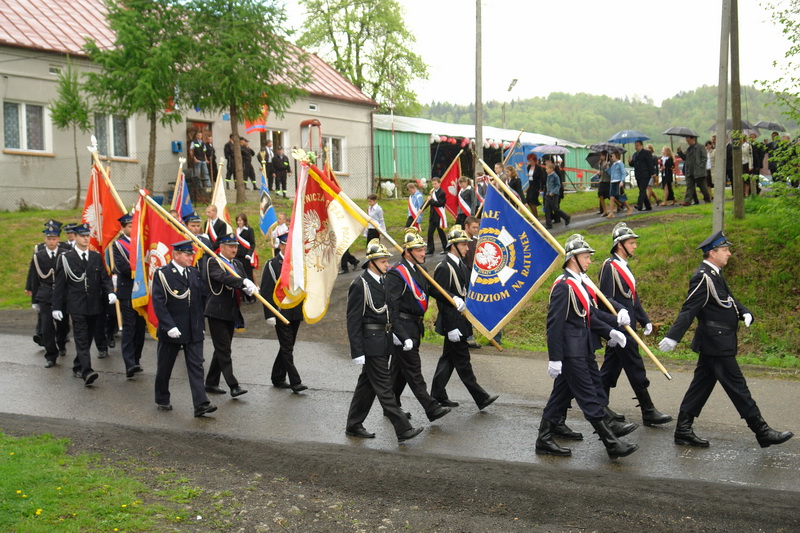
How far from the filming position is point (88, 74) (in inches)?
997

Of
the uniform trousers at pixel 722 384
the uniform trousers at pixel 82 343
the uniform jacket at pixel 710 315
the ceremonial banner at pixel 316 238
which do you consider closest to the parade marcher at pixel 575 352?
the uniform jacket at pixel 710 315

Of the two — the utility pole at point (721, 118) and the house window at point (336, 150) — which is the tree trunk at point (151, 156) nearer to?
the house window at point (336, 150)

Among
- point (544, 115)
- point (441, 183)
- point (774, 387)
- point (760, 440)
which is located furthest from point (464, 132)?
point (544, 115)

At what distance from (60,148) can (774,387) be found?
73.8 feet

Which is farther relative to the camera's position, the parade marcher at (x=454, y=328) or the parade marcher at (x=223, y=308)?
the parade marcher at (x=223, y=308)

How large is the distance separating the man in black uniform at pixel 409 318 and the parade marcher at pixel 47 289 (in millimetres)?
5862

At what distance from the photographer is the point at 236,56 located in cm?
2467

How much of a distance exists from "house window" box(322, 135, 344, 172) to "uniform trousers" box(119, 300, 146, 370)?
841 inches

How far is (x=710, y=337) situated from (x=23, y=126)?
905 inches

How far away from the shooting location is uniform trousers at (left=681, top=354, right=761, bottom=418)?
25.3ft

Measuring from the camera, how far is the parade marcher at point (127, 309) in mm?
11523

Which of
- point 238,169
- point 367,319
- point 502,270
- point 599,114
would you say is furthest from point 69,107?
point 599,114

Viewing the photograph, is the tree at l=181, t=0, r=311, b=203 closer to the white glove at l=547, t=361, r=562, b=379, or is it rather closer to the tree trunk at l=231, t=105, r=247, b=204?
the tree trunk at l=231, t=105, r=247, b=204

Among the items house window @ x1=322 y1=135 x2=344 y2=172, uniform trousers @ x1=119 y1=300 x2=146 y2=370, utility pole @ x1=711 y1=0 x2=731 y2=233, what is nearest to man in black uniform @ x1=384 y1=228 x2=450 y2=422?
uniform trousers @ x1=119 y1=300 x2=146 y2=370
